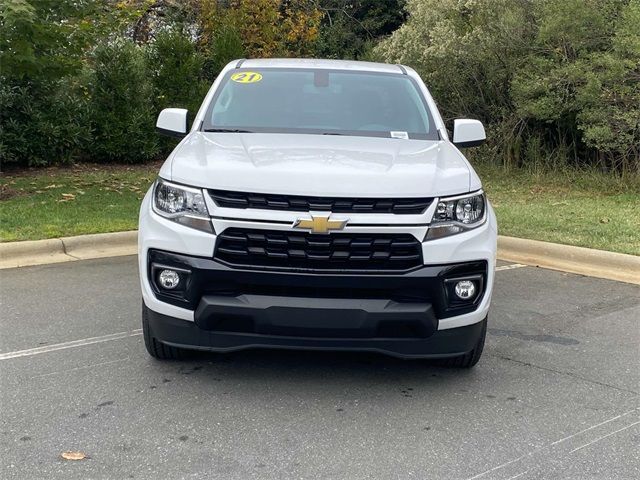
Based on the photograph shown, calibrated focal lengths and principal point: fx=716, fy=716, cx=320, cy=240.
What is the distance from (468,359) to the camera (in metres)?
4.28

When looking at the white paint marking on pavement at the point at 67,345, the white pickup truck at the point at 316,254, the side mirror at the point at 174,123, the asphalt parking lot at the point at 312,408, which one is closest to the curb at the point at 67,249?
the asphalt parking lot at the point at 312,408

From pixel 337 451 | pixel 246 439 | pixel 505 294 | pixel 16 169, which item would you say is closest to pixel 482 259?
Answer: pixel 337 451

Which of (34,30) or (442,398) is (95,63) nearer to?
(34,30)

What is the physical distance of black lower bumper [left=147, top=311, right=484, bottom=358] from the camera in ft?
12.1

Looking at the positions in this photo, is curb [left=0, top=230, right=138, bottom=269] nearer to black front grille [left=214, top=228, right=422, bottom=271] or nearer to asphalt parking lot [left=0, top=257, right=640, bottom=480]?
asphalt parking lot [left=0, top=257, right=640, bottom=480]

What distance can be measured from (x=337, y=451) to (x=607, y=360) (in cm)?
229

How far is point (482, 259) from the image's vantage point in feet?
12.5

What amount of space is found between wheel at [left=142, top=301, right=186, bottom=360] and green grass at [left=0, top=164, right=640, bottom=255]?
12.4 ft

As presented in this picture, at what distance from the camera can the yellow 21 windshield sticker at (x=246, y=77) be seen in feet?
17.4

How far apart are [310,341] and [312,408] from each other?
1.26 ft

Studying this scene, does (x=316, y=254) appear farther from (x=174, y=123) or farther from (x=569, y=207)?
(x=569, y=207)

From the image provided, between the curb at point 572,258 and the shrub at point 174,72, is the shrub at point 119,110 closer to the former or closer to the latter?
the shrub at point 174,72

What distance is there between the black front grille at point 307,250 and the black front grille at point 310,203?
0.43 feet

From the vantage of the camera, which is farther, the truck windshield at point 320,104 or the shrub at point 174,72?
the shrub at point 174,72
